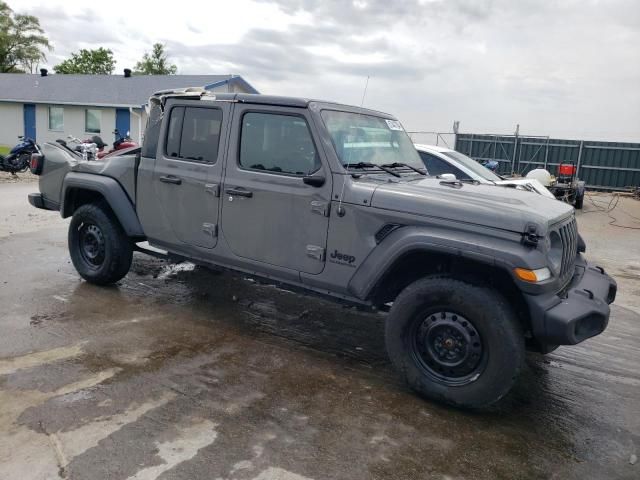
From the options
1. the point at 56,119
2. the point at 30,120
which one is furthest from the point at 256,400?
the point at 30,120

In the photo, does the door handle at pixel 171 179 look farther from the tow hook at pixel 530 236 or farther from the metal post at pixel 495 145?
the metal post at pixel 495 145

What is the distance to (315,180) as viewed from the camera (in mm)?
3900

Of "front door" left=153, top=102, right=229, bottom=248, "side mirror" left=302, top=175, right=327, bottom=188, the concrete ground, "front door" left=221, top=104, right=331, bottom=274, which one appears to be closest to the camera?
the concrete ground

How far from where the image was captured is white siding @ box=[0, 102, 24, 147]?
2916 centimetres

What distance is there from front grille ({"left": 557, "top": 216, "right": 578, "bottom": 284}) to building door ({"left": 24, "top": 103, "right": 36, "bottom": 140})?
30.6m

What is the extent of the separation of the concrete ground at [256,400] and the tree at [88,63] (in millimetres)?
51902

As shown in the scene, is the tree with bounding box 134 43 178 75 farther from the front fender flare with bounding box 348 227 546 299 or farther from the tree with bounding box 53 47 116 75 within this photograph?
the front fender flare with bounding box 348 227 546 299

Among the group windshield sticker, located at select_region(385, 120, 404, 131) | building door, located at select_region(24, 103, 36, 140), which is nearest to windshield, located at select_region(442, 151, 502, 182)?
windshield sticker, located at select_region(385, 120, 404, 131)

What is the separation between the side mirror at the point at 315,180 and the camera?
389cm

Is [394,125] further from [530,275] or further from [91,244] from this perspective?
[91,244]

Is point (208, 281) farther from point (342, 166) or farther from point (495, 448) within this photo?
point (495, 448)

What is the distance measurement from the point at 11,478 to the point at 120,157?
339cm

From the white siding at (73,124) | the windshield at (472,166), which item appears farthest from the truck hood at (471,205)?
the white siding at (73,124)

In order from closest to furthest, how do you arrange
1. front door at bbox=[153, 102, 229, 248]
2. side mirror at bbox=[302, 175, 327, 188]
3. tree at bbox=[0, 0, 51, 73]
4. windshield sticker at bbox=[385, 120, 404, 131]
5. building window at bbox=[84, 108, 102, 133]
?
side mirror at bbox=[302, 175, 327, 188]
front door at bbox=[153, 102, 229, 248]
windshield sticker at bbox=[385, 120, 404, 131]
building window at bbox=[84, 108, 102, 133]
tree at bbox=[0, 0, 51, 73]
